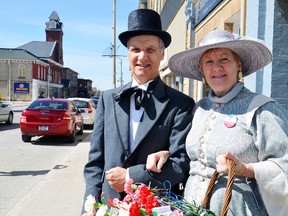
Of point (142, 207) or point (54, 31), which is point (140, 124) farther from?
point (54, 31)

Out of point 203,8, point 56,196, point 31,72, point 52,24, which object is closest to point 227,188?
point 56,196

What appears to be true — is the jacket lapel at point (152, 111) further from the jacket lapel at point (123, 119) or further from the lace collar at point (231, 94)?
the lace collar at point (231, 94)

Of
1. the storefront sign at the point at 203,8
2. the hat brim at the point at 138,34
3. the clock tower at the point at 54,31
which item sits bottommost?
the hat brim at the point at 138,34

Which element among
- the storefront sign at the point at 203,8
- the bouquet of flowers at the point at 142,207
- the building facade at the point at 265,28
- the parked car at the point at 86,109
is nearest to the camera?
the bouquet of flowers at the point at 142,207

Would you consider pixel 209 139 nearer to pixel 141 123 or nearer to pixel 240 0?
pixel 141 123

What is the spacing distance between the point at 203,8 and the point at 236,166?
6.28 m

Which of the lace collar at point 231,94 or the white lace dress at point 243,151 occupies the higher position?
the lace collar at point 231,94

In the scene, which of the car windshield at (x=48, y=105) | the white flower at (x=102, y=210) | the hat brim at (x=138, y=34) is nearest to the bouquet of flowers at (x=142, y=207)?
the white flower at (x=102, y=210)

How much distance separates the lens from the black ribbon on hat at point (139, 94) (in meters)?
2.08

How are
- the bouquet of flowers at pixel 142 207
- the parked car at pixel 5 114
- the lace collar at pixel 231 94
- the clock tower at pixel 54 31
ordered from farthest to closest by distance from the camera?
the clock tower at pixel 54 31 → the parked car at pixel 5 114 → the lace collar at pixel 231 94 → the bouquet of flowers at pixel 142 207

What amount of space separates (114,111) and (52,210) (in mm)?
2905

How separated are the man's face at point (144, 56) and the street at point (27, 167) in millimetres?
2949

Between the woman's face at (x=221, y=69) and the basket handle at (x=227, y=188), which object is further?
the woman's face at (x=221, y=69)

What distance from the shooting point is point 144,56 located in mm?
2049
